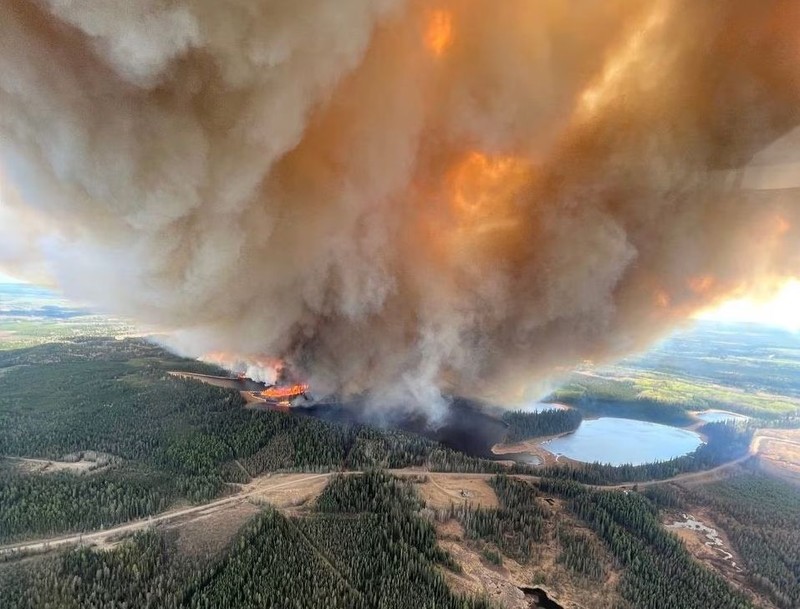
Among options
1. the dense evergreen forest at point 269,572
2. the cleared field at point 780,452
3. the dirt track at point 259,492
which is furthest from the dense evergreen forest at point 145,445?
the cleared field at point 780,452

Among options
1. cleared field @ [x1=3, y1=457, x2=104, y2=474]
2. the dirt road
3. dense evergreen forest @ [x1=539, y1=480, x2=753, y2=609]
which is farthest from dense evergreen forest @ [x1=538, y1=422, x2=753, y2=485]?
cleared field @ [x1=3, y1=457, x2=104, y2=474]

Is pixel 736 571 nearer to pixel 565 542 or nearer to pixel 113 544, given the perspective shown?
pixel 565 542

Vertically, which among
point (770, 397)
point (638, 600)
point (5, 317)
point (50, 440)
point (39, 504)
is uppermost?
point (5, 317)

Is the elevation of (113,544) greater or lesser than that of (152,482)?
lesser

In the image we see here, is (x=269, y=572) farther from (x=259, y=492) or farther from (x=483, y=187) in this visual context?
(x=483, y=187)

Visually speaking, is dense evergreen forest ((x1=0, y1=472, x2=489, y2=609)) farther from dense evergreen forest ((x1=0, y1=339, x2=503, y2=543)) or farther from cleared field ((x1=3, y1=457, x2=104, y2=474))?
cleared field ((x1=3, y1=457, x2=104, y2=474))

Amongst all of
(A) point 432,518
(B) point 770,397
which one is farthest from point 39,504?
(B) point 770,397
